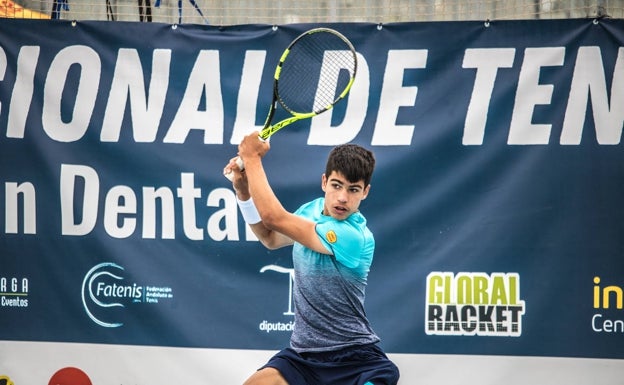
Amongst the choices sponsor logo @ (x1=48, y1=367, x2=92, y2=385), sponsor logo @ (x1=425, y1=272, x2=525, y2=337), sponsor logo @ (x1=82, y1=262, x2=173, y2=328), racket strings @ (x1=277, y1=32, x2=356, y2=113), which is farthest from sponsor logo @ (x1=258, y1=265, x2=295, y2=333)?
sponsor logo @ (x1=48, y1=367, x2=92, y2=385)

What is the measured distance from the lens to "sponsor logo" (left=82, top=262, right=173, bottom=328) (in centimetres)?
654

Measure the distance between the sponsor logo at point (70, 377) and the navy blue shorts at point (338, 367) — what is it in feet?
8.01

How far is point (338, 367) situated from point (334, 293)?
0.36 m

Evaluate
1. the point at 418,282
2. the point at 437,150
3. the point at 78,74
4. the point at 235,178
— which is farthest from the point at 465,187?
the point at 78,74

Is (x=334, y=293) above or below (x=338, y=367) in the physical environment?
above

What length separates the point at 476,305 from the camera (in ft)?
20.5

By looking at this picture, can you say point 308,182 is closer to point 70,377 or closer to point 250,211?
point 250,211

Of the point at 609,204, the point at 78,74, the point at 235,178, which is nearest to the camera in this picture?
the point at 235,178

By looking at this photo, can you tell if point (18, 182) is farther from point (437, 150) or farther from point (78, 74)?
point (437, 150)

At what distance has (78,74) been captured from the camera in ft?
21.9

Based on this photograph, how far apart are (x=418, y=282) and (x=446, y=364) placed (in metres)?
0.58

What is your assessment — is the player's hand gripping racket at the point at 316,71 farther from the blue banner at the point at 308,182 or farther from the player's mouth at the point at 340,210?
the player's mouth at the point at 340,210

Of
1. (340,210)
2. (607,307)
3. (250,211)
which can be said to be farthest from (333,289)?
(607,307)

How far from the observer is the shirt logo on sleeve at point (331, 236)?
446 centimetres
